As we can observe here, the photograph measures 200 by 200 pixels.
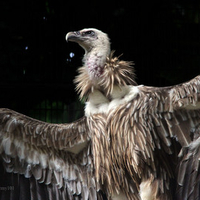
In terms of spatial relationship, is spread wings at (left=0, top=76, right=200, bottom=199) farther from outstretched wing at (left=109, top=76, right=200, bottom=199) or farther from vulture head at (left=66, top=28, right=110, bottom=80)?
vulture head at (left=66, top=28, right=110, bottom=80)

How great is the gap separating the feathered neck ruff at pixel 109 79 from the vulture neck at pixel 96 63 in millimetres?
23

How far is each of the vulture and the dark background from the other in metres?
1.13

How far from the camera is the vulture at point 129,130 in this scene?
4.12 meters

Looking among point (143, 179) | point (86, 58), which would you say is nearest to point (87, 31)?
point (86, 58)

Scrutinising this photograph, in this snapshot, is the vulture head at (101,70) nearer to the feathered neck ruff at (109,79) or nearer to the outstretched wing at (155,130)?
the feathered neck ruff at (109,79)

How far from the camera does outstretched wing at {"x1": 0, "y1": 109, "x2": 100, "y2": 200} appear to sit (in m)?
4.58

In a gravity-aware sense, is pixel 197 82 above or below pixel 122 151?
above

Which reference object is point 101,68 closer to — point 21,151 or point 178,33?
point 21,151

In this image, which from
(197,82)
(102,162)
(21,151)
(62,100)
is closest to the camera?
(197,82)

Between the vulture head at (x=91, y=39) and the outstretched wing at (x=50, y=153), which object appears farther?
the outstretched wing at (x=50, y=153)

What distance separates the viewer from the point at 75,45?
5996 millimetres

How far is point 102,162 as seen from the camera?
436 cm

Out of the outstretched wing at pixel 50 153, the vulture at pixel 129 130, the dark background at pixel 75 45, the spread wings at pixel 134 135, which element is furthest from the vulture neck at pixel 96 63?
the dark background at pixel 75 45

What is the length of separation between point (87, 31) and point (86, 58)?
241mm
